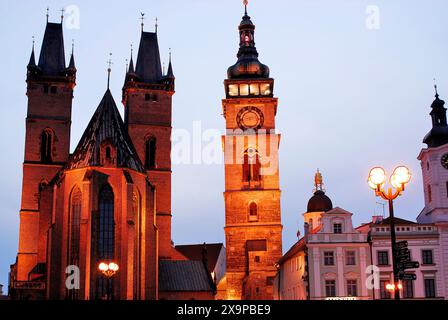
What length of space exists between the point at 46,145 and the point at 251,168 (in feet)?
67.2

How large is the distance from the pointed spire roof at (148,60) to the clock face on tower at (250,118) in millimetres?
9867

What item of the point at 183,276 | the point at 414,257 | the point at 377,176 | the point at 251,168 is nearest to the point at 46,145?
the point at 183,276

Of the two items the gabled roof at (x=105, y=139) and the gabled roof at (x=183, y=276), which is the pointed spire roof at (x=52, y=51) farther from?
the gabled roof at (x=183, y=276)

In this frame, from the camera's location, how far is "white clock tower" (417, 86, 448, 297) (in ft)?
170

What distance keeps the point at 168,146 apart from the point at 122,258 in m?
18.7

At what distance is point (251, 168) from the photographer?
6681 cm

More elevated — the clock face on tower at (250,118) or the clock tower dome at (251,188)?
the clock face on tower at (250,118)

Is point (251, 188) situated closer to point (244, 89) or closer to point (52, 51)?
point (244, 89)

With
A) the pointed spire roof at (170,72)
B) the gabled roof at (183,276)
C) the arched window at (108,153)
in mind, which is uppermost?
the pointed spire roof at (170,72)

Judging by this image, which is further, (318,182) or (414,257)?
(318,182)

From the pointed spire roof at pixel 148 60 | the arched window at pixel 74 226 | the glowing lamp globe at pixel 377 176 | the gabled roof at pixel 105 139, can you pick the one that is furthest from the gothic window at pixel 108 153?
the glowing lamp globe at pixel 377 176

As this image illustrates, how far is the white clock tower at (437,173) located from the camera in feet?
170
